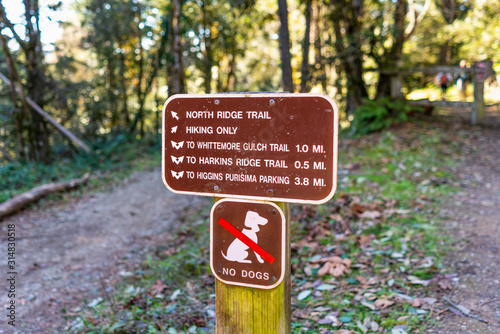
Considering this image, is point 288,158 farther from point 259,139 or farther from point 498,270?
point 498,270

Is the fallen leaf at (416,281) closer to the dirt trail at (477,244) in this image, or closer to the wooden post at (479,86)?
the dirt trail at (477,244)

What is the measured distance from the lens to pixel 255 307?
2248mm

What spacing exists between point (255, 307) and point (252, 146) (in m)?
0.94

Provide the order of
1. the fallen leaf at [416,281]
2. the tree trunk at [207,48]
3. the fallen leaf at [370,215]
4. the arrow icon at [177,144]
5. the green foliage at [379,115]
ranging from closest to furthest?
1. the arrow icon at [177,144]
2. the fallen leaf at [416,281]
3. the fallen leaf at [370,215]
4. the green foliage at [379,115]
5. the tree trunk at [207,48]

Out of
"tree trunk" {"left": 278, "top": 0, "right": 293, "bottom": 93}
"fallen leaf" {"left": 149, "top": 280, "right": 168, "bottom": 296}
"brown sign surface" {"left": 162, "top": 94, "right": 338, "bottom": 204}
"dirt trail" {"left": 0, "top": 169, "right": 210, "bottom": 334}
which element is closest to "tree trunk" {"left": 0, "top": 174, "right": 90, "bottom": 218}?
"dirt trail" {"left": 0, "top": 169, "right": 210, "bottom": 334}

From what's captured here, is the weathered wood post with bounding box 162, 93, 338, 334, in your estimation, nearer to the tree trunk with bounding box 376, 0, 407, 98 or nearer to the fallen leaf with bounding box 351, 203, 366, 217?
the fallen leaf with bounding box 351, 203, 366, 217

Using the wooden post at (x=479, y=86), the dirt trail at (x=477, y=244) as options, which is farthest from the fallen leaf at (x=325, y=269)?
the wooden post at (x=479, y=86)

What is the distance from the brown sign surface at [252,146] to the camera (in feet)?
6.42

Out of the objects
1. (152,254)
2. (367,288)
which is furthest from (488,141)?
(152,254)

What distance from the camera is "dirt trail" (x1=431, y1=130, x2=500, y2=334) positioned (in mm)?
3373

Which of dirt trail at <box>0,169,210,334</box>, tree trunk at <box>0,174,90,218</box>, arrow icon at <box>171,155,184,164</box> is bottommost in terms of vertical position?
dirt trail at <box>0,169,210,334</box>

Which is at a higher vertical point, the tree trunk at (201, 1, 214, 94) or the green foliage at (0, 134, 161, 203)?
the tree trunk at (201, 1, 214, 94)

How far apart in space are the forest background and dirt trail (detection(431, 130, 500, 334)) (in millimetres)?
3662

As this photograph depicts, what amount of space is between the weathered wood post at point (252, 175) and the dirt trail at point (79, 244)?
9.49 feet
